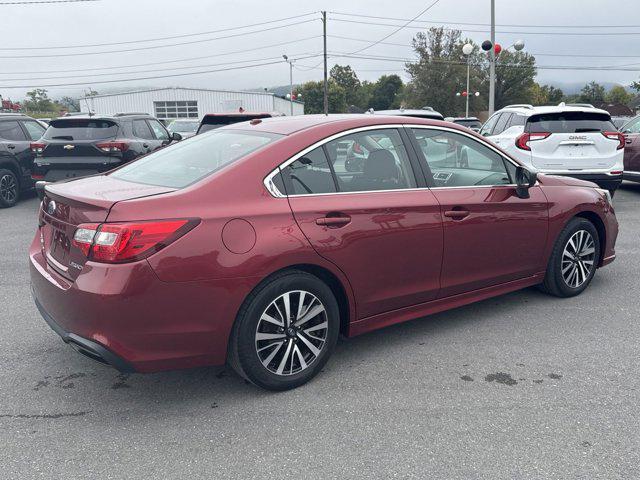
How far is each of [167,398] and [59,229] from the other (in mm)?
1161

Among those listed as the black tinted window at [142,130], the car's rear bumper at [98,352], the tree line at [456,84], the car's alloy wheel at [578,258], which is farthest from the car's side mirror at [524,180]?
the tree line at [456,84]

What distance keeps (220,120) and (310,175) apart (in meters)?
7.25

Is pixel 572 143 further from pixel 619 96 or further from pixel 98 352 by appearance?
pixel 619 96

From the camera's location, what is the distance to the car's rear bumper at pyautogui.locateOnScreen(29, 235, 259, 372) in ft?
9.54

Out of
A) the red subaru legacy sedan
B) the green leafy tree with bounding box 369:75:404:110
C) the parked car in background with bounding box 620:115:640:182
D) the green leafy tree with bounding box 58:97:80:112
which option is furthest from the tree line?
the red subaru legacy sedan

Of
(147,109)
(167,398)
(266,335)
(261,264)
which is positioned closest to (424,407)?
(266,335)

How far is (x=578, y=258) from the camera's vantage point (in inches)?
201

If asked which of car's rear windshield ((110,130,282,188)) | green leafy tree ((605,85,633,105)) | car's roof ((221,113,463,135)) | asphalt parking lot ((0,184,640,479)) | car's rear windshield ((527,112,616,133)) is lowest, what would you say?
asphalt parking lot ((0,184,640,479))

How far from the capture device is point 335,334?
3625 millimetres

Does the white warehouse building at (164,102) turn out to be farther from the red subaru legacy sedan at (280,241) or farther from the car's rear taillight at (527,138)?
the red subaru legacy sedan at (280,241)

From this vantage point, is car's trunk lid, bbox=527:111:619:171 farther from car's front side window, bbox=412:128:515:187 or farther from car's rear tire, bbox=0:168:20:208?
car's rear tire, bbox=0:168:20:208

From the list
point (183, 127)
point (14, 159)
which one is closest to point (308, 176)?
point (14, 159)

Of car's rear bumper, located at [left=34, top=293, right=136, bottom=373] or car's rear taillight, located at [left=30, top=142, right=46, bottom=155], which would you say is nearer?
car's rear bumper, located at [left=34, top=293, right=136, bottom=373]

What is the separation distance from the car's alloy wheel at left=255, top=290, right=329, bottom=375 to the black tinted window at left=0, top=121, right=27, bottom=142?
9282 mm
